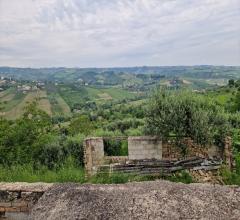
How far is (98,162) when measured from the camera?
12.6m

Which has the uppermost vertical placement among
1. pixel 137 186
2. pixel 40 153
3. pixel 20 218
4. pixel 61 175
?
pixel 137 186

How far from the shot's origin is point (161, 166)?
39.2 ft

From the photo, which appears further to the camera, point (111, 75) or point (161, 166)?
point (111, 75)

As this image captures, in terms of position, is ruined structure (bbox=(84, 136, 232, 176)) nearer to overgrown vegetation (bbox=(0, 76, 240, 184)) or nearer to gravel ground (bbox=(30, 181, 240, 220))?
overgrown vegetation (bbox=(0, 76, 240, 184))

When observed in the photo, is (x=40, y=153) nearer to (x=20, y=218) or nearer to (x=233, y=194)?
(x=20, y=218)

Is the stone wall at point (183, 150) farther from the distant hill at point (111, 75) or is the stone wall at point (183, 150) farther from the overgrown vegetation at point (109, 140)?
the distant hill at point (111, 75)

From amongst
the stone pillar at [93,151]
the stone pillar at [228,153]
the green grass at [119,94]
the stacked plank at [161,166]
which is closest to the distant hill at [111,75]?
the green grass at [119,94]

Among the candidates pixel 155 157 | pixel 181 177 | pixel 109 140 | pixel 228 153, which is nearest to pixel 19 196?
pixel 181 177

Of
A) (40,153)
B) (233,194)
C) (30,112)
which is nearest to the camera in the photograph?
(233,194)

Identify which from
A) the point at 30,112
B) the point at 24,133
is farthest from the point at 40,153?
the point at 30,112

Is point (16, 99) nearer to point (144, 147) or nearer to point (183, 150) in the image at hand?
point (144, 147)

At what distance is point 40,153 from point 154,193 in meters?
12.4

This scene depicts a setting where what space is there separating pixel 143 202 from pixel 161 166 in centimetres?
915

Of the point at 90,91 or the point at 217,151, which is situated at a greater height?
the point at 217,151
